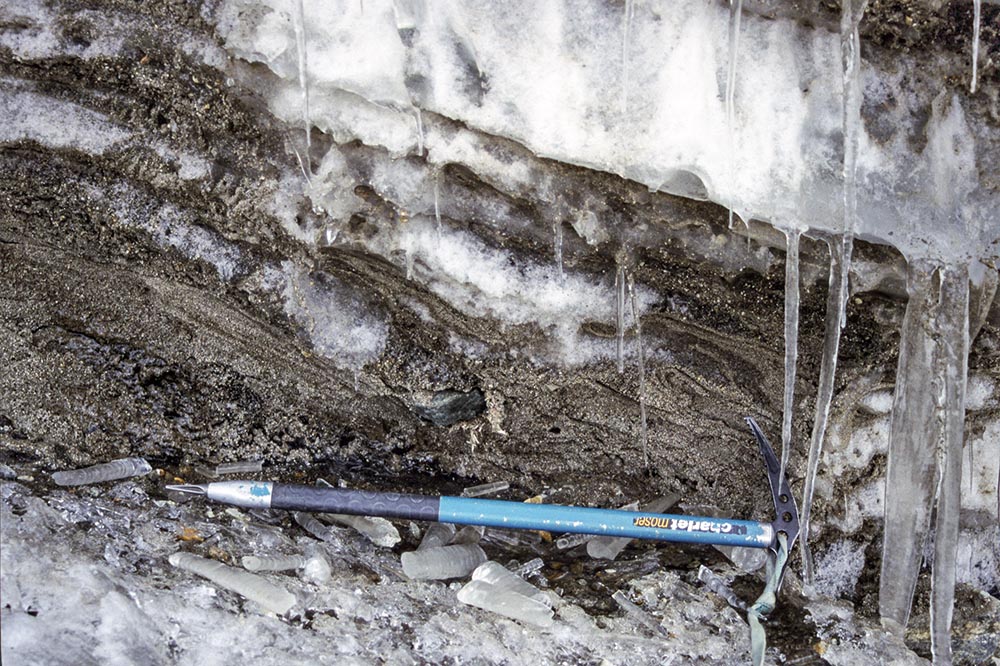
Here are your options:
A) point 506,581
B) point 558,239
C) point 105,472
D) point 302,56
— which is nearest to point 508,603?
point 506,581

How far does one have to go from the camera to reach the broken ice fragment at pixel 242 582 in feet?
6.40

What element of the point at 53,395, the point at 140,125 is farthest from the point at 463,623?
the point at 140,125

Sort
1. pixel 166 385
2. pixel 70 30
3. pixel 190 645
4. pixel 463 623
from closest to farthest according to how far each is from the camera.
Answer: pixel 190 645, pixel 463 623, pixel 70 30, pixel 166 385

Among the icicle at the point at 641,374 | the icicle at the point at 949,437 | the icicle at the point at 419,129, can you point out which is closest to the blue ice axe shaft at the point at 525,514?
the icicle at the point at 641,374

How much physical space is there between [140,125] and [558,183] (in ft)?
2.99

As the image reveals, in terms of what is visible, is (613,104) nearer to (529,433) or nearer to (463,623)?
(529,433)

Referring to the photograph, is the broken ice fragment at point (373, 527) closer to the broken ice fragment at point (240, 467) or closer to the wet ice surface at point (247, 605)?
the wet ice surface at point (247, 605)

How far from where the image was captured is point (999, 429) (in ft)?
7.80

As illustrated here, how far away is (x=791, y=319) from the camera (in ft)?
6.91

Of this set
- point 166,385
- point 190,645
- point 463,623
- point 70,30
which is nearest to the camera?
point 190,645

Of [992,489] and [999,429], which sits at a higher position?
[999,429]

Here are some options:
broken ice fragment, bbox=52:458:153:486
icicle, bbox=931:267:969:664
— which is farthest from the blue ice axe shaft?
icicle, bbox=931:267:969:664

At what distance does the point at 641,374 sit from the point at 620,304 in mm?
180

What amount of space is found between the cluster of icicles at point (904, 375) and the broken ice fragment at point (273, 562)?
2.20 ft
